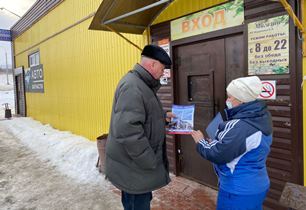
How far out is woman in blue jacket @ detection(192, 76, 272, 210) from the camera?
213 cm

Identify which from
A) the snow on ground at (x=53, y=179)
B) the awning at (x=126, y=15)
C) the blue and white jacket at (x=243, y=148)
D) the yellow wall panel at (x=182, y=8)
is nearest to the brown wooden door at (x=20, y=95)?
the snow on ground at (x=53, y=179)

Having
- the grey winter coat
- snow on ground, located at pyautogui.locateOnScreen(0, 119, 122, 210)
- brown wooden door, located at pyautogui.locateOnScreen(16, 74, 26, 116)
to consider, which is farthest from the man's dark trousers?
brown wooden door, located at pyautogui.locateOnScreen(16, 74, 26, 116)

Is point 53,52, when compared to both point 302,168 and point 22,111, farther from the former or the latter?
point 302,168

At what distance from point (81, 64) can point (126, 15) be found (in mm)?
4522

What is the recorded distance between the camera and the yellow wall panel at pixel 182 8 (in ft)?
14.1

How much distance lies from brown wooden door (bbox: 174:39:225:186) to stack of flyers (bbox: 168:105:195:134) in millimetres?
1353

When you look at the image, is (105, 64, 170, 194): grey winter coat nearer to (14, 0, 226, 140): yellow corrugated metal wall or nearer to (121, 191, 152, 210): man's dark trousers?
(121, 191, 152, 210): man's dark trousers

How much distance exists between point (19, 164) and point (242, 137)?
6059mm

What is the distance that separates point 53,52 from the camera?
1118cm

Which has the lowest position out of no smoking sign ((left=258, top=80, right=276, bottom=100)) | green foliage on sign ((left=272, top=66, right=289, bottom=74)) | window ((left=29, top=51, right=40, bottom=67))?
no smoking sign ((left=258, top=80, right=276, bottom=100))

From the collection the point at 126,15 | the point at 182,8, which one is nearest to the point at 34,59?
the point at 126,15

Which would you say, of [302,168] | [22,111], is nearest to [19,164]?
[302,168]

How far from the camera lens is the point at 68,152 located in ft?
23.8

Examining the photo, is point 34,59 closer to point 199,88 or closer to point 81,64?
point 81,64
